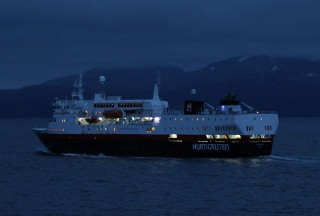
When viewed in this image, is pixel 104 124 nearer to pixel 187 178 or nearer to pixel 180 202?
pixel 187 178

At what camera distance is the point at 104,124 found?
79.4 m

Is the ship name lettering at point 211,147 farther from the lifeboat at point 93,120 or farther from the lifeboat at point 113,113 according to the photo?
the lifeboat at point 93,120

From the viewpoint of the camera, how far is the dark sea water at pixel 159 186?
4956 centimetres

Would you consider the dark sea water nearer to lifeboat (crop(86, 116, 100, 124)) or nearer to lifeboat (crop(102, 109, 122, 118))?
lifeboat (crop(86, 116, 100, 124))

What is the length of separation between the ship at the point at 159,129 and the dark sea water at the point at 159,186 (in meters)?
1.27

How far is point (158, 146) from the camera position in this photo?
76.2m

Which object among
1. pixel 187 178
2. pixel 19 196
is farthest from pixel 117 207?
pixel 187 178

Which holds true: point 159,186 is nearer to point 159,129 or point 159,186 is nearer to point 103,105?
point 159,129

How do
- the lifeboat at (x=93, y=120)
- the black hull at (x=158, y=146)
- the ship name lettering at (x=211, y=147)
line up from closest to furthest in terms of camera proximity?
the ship name lettering at (x=211, y=147) < the black hull at (x=158, y=146) < the lifeboat at (x=93, y=120)

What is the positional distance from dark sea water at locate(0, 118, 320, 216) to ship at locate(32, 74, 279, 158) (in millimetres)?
1270

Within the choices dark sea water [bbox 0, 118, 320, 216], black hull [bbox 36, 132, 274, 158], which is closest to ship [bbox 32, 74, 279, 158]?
black hull [bbox 36, 132, 274, 158]

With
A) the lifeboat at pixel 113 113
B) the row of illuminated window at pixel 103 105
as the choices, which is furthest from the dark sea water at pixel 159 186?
the row of illuminated window at pixel 103 105

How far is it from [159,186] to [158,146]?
1741 centimetres

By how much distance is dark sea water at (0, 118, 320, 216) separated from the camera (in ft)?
163
